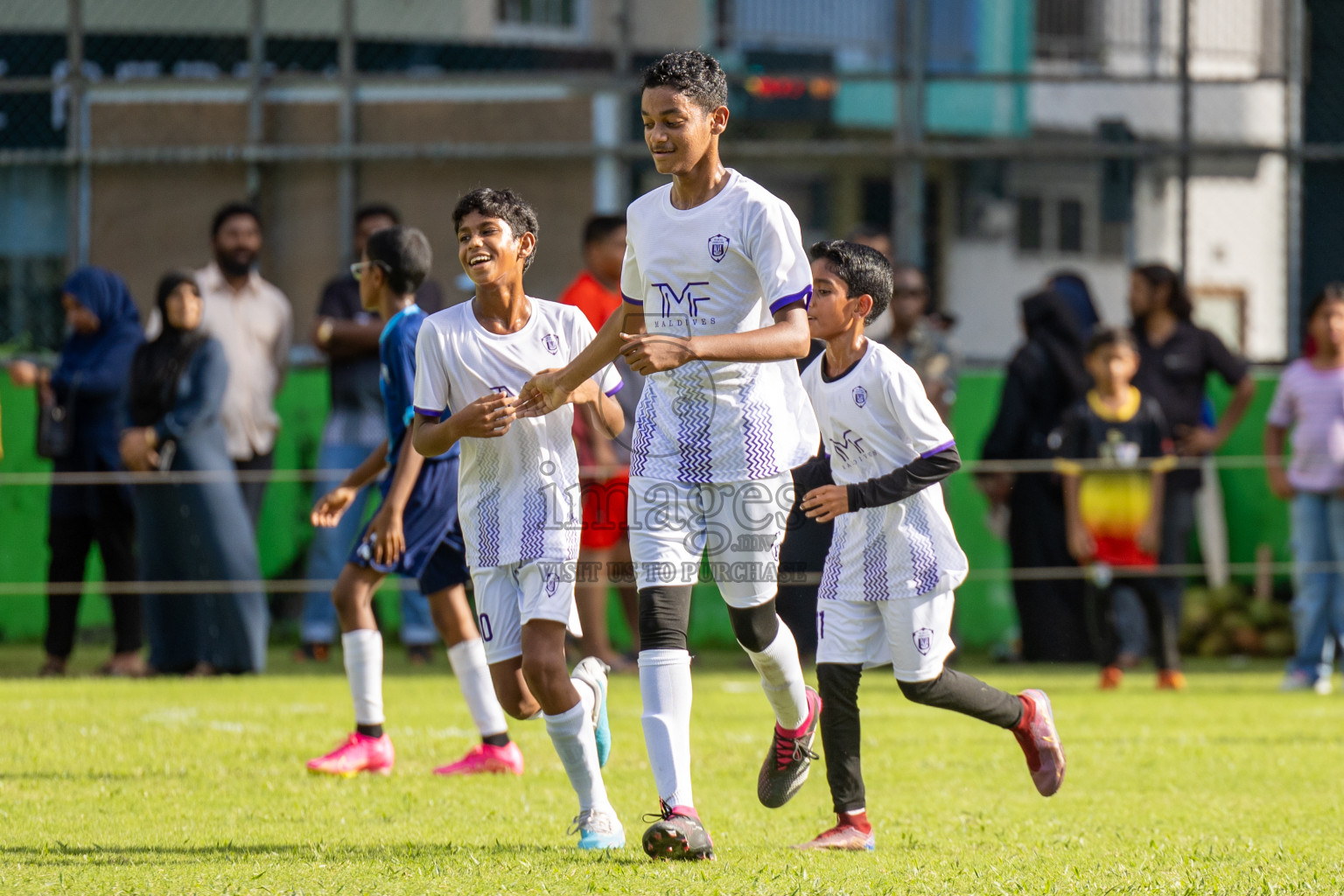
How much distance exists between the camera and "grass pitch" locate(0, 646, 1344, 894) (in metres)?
4.39

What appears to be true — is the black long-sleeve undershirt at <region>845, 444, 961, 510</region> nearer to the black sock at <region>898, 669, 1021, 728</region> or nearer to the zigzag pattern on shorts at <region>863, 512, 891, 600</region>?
the zigzag pattern on shorts at <region>863, 512, 891, 600</region>

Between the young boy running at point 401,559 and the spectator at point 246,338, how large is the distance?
3.87 m

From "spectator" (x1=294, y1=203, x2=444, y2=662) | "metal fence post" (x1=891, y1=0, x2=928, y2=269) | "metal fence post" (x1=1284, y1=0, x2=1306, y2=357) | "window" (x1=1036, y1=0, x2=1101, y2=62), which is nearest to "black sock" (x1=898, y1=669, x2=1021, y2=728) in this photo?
"spectator" (x1=294, y1=203, x2=444, y2=662)

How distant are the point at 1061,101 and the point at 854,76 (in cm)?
142

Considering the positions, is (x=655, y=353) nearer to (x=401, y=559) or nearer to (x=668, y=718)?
(x=668, y=718)

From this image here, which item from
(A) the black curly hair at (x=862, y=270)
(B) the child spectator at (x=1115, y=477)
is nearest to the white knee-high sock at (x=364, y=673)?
(A) the black curly hair at (x=862, y=270)

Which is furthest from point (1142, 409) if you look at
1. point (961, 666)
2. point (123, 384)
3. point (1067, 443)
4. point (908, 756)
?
point (123, 384)

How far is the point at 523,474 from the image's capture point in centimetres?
510

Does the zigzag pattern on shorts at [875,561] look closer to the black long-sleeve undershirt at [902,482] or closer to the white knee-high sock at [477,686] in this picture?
the black long-sleeve undershirt at [902,482]

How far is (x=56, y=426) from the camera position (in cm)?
984

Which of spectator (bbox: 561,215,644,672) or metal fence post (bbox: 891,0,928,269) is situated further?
metal fence post (bbox: 891,0,928,269)

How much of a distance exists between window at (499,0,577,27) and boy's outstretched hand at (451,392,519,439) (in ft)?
25.5

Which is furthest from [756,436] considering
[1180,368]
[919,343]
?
[1180,368]

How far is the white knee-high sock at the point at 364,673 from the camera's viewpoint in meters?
6.47
